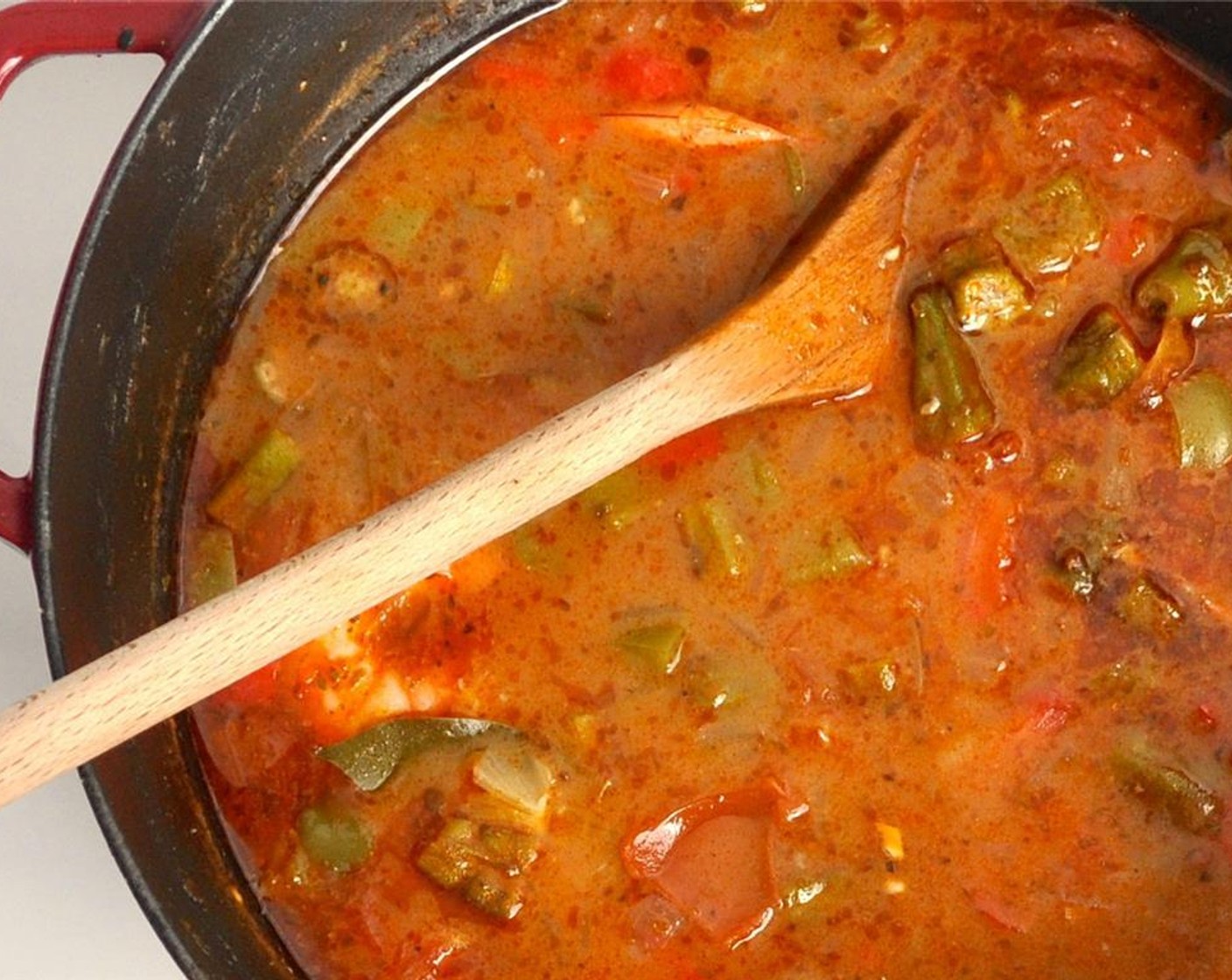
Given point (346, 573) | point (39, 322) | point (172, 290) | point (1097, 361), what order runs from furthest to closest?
point (39, 322) → point (172, 290) → point (1097, 361) → point (346, 573)

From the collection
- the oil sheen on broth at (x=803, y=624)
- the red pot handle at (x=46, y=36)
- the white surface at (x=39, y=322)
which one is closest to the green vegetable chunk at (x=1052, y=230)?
the oil sheen on broth at (x=803, y=624)

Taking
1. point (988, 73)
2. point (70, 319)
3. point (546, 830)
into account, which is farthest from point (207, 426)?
point (988, 73)

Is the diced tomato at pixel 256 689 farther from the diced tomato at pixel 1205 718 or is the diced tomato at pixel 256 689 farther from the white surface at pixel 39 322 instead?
the diced tomato at pixel 1205 718

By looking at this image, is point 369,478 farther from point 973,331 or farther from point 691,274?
point 973,331

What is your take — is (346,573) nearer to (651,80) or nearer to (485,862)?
(485,862)

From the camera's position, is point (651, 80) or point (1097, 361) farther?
point (651, 80)

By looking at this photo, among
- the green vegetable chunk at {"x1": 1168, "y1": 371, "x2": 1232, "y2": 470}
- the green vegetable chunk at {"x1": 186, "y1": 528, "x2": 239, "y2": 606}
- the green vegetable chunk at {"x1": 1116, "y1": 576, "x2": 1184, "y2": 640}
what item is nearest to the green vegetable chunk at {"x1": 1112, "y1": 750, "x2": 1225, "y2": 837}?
the green vegetable chunk at {"x1": 1116, "y1": 576, "x2": 1184, "y2": 640}

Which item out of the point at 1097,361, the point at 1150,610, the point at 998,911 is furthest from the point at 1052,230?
the point at 998,911
